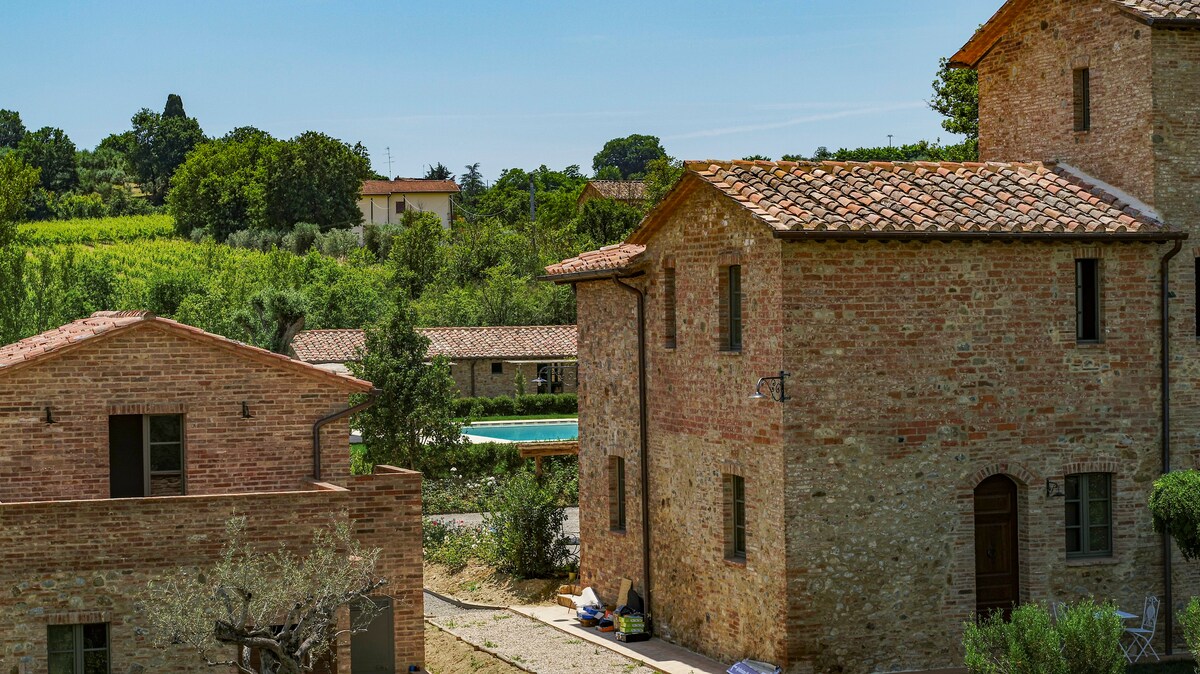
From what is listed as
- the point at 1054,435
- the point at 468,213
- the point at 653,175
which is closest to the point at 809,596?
the point at 1054,435

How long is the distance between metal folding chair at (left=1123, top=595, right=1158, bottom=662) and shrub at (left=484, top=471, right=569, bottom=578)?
31.7 feet

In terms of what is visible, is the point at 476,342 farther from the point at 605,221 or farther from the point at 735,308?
the point at 735,308

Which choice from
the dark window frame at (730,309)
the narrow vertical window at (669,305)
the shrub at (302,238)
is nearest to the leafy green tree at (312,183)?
the shrub at (302,238)

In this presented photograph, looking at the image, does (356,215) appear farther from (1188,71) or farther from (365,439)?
(1188,71)

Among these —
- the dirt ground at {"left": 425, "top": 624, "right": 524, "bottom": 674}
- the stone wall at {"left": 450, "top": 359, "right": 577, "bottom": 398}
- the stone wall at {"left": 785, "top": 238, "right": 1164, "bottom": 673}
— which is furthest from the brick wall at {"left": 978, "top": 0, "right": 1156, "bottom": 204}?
the stone wall at {"left": 450, "top": 359, "right": 577, "bottom": 398}

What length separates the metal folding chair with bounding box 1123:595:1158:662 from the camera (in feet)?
55.9

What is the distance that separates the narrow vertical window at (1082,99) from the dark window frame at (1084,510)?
184 inches

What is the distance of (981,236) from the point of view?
16.5 meters

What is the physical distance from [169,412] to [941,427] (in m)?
9.30

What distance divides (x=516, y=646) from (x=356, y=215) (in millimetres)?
70100

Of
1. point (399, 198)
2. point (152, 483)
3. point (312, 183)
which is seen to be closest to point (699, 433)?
point (152, 483)

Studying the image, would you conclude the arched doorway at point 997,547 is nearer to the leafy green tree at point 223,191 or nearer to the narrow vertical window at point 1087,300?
the narrow vertical window at point 1087,300

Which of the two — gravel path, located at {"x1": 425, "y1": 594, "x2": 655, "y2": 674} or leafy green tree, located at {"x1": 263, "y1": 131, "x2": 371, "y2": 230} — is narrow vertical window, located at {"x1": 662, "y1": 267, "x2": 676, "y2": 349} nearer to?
gravel path, located at {"x1": 425, "y1": 594, "x2": 655, "y2": 674}

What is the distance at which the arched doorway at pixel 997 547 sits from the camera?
17.2 m
